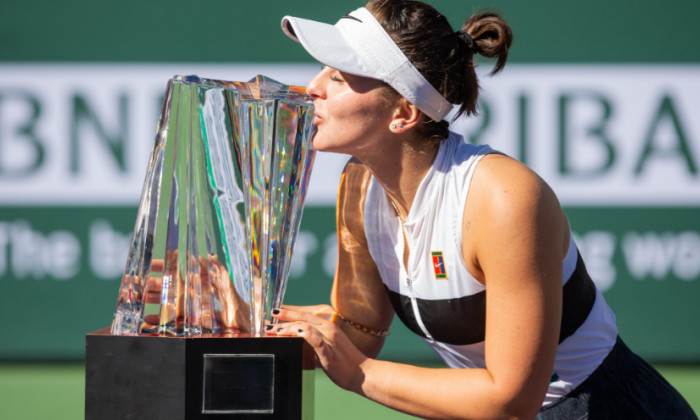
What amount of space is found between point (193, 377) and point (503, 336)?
0.47m

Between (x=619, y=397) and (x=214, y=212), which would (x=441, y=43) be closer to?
(x=214, y=212)

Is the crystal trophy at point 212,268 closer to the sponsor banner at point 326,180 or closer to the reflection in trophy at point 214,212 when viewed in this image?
the reflection in trophy at point 214,212

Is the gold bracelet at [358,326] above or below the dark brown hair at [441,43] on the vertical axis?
below

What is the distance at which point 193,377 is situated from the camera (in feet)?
3.95

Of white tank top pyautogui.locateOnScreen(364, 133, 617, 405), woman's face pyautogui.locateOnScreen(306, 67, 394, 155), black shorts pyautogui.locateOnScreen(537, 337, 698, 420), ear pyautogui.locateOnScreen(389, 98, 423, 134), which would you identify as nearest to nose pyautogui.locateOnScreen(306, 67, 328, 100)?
woman's face pyautogui.locateOnScreen(306, 67, 394, 155)

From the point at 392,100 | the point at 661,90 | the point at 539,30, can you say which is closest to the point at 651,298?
the point at 661,90

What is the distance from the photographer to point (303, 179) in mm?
1374

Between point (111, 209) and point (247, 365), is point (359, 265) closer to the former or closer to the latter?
point (247, 365)

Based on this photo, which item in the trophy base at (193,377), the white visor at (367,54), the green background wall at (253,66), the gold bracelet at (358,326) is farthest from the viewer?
the green background wall at (253,66)

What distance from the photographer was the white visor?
53.3 inches

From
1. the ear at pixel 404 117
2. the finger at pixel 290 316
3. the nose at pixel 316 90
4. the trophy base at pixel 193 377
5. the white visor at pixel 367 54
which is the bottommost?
Answer: the trophy base at pixel 193 377

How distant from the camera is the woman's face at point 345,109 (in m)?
1.39

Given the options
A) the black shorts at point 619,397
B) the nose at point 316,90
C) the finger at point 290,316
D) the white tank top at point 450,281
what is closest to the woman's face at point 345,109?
the nose at point 316,90

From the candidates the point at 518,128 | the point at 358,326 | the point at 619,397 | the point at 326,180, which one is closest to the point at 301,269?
the point at 326,180
